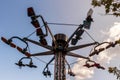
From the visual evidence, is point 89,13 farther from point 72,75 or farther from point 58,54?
point 72,75

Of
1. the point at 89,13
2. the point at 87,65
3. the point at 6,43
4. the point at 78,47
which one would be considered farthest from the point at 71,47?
the point at 6,43

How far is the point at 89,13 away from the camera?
72.9ft

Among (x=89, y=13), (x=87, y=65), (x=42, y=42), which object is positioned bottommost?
(x=87, y=65)

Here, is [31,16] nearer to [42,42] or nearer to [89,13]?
[42,42]

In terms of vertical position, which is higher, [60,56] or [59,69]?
[60,56]

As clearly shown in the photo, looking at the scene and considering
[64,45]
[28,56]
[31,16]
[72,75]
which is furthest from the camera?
[72,75]

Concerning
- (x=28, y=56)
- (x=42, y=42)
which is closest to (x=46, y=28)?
(x=42, y=42)

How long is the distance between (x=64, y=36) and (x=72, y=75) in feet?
13.9

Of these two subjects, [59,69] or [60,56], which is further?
[60,56]

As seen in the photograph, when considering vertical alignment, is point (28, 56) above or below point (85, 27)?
below

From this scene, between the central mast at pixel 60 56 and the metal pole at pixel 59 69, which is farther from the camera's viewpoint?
the central mast at pixel 60 56

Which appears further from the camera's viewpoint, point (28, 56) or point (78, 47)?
point (78, 47)

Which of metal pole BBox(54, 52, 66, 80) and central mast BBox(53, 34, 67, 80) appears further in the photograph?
central mast BBox(53, 34, 67, 80)

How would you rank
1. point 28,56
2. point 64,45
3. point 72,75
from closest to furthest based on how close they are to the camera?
point 28,56 → point 64,45 → point 72,75
